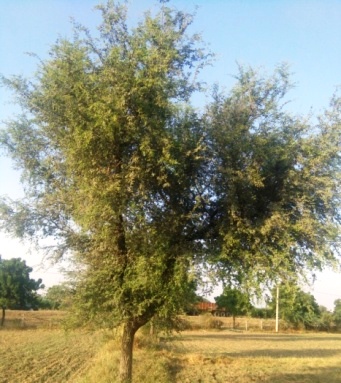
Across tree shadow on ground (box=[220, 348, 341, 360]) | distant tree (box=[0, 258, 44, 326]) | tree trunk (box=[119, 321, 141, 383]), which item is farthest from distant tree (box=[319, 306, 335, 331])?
tree trunk (box=[119, 321, 141, 383])

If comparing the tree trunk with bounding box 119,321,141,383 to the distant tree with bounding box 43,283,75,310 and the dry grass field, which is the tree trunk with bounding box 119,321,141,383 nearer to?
the dry grass field

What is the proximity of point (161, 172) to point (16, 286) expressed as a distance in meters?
41.5

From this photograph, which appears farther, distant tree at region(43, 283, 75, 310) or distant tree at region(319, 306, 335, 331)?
distant tree at region(319, 306, 335, 331)

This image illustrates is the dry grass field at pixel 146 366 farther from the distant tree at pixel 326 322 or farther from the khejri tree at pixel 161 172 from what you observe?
the distant tree at pixel 326 322

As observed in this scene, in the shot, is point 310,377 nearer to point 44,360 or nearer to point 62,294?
point 44,360

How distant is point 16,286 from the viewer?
48531 millimetres

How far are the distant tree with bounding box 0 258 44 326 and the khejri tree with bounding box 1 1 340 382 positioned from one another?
38039 millimetres

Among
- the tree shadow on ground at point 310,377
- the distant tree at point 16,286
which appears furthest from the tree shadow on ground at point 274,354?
the distant tree at point 16,286

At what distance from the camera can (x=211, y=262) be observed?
11.7 m

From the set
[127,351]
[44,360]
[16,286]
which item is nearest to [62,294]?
[127,351]

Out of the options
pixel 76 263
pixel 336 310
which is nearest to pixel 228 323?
pixel 336 310

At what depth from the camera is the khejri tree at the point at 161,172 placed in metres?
11.7

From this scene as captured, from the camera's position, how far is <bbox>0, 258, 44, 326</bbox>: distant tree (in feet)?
158

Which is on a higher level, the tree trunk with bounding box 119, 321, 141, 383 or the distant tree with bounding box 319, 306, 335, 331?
the tree trunk with bounding box 119, 321, 141, 383
